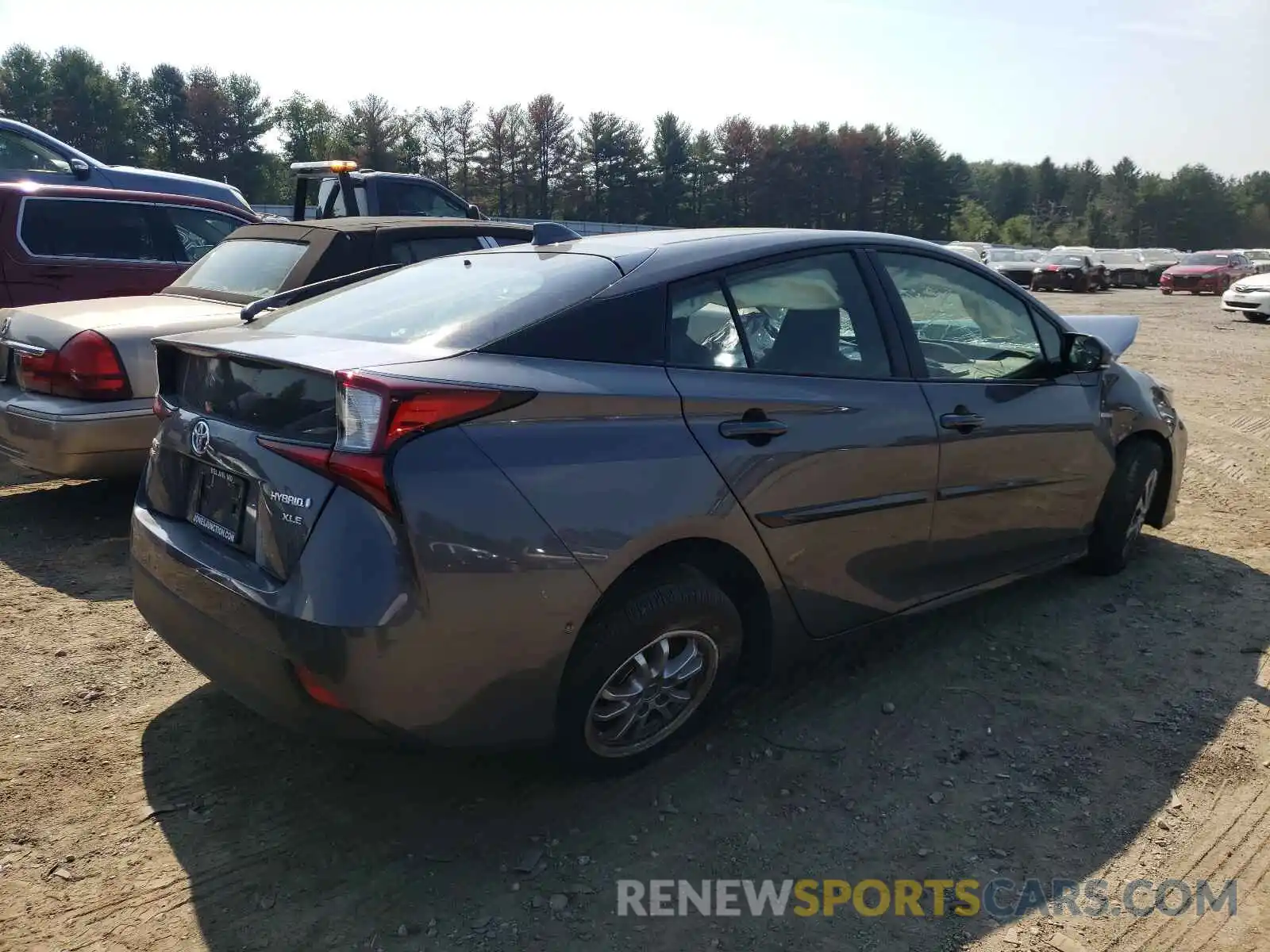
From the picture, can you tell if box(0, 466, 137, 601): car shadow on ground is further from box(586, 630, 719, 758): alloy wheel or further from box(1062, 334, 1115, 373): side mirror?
box(1062, 334, 1115, 373): side mirror

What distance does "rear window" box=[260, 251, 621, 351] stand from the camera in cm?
268

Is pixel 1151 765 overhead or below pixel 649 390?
below

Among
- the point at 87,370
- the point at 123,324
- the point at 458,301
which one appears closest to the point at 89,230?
the point at 123,324

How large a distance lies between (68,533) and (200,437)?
2920 mm

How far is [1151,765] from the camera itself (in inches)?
122

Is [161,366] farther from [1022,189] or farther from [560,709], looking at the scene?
[1022,189]

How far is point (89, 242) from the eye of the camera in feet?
22.4

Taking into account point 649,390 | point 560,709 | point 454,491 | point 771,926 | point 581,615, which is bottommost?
point 771,926

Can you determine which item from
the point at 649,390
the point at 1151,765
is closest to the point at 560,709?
the point at 649,390

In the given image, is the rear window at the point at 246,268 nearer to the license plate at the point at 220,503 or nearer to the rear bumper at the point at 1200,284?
the license plate at the point at 220,503

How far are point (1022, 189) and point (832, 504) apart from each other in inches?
4899

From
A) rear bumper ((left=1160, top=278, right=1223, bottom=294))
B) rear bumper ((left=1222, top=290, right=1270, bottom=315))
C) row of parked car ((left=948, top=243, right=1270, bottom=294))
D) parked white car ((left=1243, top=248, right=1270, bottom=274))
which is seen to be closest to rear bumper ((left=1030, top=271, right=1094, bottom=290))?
row of parked car ((left=948, top=243, right=1270, bottom=294))

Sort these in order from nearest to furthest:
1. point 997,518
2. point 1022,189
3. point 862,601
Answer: point 862,601 < point 997,518 < point 1022,189

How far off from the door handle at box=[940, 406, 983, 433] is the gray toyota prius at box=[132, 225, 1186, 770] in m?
0.01
